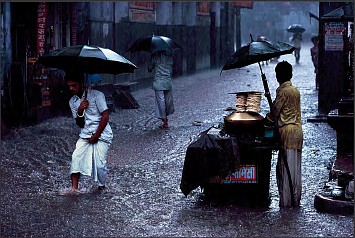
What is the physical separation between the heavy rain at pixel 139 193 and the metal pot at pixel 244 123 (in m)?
0.77

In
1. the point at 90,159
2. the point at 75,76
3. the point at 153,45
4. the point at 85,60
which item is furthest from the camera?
the point at 153,45

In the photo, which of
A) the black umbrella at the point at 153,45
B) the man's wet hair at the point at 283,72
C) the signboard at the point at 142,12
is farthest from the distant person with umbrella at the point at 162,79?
the signboard at the point at 142,12

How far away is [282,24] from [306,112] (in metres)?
53.3

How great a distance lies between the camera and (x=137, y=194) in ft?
30.3

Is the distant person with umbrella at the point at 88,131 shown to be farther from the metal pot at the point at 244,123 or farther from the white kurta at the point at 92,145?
the metal pot at the point at 244,123

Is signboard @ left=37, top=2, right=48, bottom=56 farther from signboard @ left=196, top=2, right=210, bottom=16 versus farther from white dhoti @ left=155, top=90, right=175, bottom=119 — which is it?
signboard @ left=196, top=2, right=210, bottom=16

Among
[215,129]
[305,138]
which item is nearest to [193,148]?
[215,129]

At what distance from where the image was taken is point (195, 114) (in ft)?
58.5

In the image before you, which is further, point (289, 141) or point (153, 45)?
point (153, 45)

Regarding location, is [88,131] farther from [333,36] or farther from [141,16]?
[141,16]

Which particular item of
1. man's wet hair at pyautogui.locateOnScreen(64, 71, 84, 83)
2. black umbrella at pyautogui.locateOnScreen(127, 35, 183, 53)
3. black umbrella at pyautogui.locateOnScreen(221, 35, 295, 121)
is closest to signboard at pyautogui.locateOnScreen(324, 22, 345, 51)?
black umbrella at pyautogui.locateOnScreen(127, 35, 183, 53)

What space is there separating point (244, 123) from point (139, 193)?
1698mm

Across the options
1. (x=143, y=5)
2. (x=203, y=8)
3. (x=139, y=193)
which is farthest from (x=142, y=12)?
(x=139, y=193)

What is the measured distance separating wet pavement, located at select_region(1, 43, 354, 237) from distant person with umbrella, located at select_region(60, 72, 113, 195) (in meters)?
0.28
